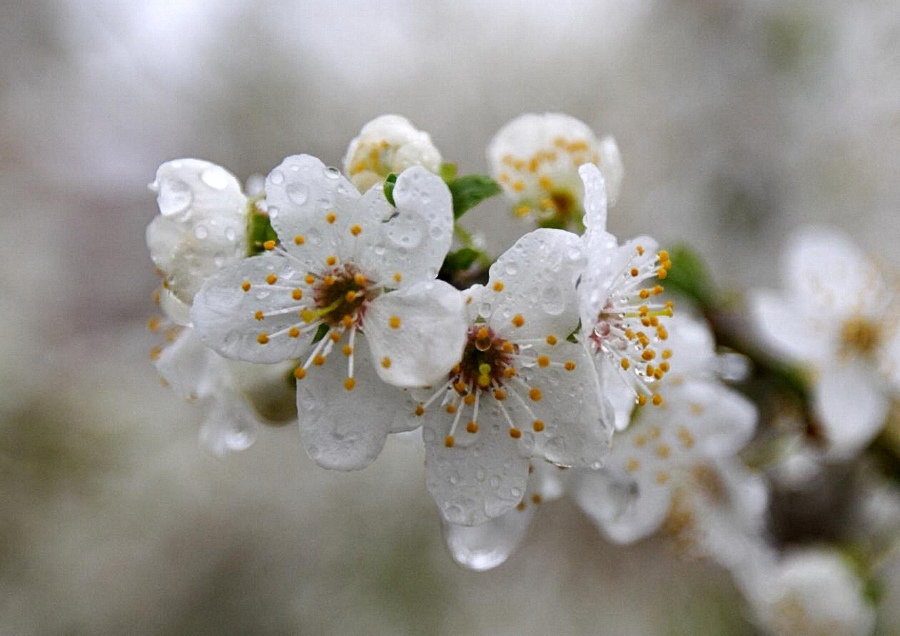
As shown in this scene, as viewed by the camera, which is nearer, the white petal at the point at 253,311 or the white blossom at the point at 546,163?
the white petal at the point at 253,311

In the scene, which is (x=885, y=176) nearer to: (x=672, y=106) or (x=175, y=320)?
(x=672, y=106)

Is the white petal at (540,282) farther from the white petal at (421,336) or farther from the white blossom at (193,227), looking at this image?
the white blossom at (193,227)

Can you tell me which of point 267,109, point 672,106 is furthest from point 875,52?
point 267,109

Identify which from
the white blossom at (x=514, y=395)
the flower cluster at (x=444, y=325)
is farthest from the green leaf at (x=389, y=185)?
the white blossom at (x=514, y=395)

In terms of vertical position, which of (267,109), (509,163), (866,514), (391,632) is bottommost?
(391,632)

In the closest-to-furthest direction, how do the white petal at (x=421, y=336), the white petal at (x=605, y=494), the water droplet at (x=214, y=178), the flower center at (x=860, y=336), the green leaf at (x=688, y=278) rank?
the white petal at (x=421, y=336) → the water droplet at (x=214, y=178) → the white petal at (x=605, y=494) → the green leaf at (x=688, y=278) → the flower center at (x=860, y=336)

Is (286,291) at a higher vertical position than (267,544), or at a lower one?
higher
